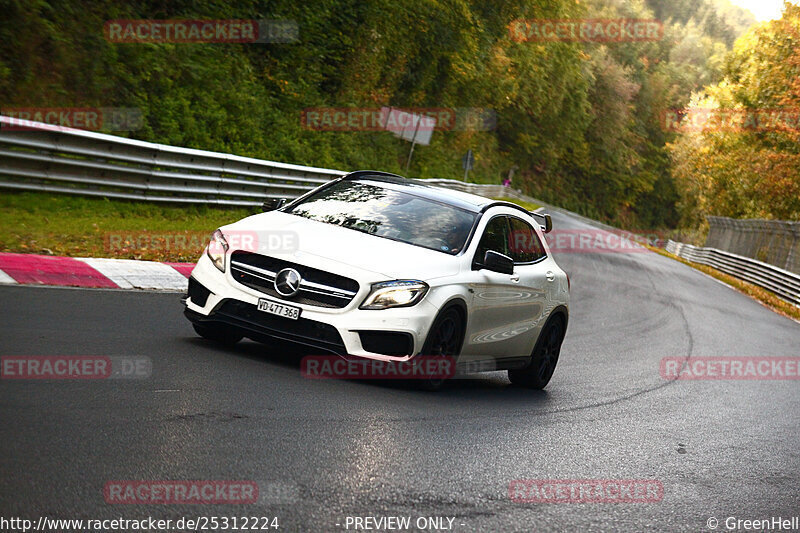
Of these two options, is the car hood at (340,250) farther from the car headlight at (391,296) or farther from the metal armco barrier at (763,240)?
the metal armco barrier at (763,240)

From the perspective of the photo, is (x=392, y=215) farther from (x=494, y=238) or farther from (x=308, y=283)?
(x=308, y=283)

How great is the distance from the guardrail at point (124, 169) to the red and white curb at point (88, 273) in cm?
264

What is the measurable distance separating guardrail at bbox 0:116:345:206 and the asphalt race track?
A: 4520mm

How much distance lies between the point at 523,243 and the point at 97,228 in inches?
284

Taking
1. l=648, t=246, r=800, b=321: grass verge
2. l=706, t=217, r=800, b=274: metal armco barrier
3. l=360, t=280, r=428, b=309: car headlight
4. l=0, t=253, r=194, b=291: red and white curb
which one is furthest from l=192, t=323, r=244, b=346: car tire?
l=706, t=217, r=800, b=274: metal armco barrier

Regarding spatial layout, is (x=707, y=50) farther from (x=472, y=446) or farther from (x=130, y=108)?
(x=472, y=446)

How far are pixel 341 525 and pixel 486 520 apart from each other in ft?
2.71

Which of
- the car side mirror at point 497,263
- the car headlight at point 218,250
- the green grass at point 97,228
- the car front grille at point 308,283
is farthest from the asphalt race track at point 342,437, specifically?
the green grass at point 97,228

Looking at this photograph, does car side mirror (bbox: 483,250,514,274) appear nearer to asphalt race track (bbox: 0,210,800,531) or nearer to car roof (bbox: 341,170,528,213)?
car roof (bbox: 341,170,528,213)

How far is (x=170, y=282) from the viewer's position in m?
12.4

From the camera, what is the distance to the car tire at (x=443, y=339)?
308 inches

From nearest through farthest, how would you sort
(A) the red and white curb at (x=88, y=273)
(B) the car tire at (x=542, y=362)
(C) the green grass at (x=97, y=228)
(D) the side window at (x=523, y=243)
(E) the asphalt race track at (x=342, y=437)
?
(E) the asphalt race track at (x=342, y=437) < (D) the side window at (x=523, y=243) < (B) the car tire at (x=542, y=362) < (A) the red and white curb at (x=88, y=273) < (C) the green grass at (x=97, y=228)

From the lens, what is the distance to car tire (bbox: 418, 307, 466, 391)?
7.82 metres

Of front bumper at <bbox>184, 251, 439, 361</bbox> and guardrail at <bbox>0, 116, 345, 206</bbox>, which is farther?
guardrail at <bbox>0, 116, 345, 206</bbox>
